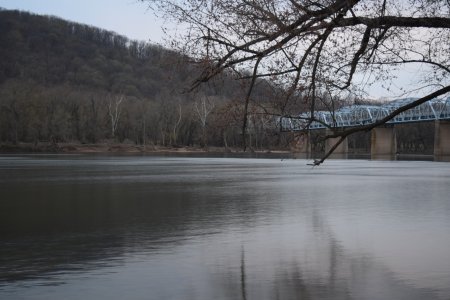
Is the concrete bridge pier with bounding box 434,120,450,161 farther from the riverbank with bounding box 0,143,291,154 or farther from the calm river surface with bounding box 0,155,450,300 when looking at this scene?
the calm river surface with bounding box 0,155,450,300

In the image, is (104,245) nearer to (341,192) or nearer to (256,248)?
(256,248)

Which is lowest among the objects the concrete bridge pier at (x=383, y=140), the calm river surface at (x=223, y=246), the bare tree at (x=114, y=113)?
the calm river surface at (x=223, y=246)

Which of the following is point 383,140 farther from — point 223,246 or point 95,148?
point 223,246

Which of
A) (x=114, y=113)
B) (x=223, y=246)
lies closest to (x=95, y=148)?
(x=114, y=113)

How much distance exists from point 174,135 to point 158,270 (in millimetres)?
152626

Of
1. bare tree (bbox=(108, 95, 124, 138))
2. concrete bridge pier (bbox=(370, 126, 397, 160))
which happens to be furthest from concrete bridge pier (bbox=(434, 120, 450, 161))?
bare tree (bbox=(108, 95, 124, 138))

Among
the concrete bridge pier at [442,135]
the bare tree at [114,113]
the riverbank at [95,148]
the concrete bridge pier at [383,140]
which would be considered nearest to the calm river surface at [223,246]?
the concrete bridge pier at [442,135]

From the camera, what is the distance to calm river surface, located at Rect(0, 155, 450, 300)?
11.6 metres

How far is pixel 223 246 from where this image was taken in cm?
1641

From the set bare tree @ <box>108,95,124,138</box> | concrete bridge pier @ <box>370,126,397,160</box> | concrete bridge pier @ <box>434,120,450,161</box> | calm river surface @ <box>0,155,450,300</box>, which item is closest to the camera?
calm river surface @ <box>0,155,450,300</box>

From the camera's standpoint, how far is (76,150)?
472ft

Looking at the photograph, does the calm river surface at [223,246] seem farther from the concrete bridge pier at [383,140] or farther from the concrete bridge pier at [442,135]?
the concrete bridge pier at [383,140]

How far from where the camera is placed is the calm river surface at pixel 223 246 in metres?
11.6

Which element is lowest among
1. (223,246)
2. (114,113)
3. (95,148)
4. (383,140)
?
(223,246)
